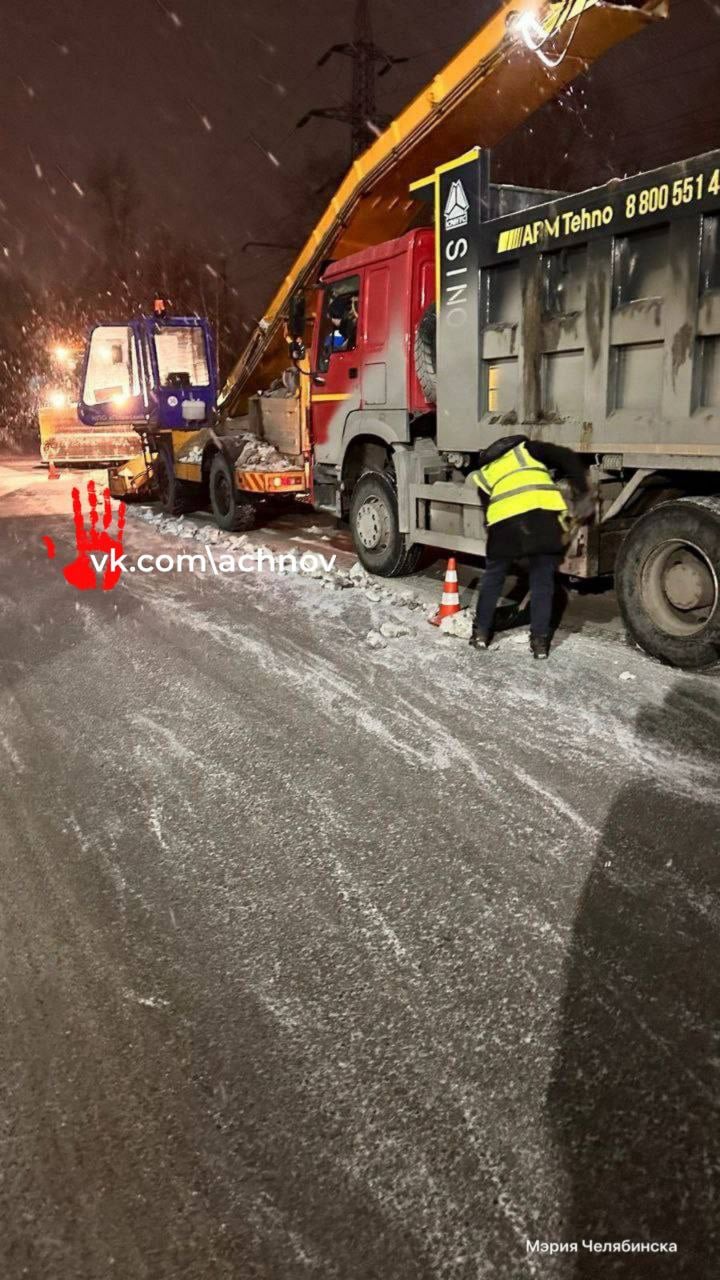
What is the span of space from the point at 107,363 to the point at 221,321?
95.5 feet

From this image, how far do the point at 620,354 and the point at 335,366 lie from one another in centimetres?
401

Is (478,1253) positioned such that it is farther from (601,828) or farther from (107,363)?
(107,363)

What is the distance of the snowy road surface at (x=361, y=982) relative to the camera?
1.99 meters

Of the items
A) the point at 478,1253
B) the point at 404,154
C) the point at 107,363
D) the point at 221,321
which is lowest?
the point at 478,1253

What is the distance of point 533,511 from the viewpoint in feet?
19.2

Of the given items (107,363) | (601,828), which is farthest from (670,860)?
(107,363)

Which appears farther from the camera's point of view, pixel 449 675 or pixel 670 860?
pixel 449 675

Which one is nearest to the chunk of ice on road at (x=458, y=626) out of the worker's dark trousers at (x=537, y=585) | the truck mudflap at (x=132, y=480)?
the worker's dark trousers at (x=537, y=585)

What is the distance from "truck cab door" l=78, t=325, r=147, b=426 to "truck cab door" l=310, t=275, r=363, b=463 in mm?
7684

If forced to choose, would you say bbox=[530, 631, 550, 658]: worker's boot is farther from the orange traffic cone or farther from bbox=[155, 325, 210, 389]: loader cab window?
bbox=[155, 325, 210, 389]: loader cab window

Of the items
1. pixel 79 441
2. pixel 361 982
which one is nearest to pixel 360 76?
pixel 79 441

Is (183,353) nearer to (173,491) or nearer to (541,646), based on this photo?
(173,491)

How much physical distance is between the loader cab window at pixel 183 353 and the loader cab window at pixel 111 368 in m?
0.55

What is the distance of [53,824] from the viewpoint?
3826mm
